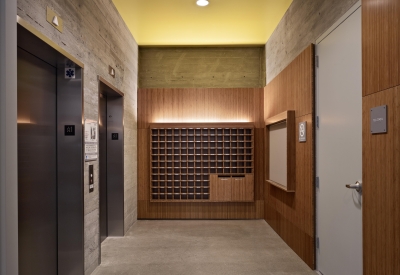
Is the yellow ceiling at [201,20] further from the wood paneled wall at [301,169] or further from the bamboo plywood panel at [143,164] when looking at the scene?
the bamboo plywood panel at [143,164]

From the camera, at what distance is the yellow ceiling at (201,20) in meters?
4.11

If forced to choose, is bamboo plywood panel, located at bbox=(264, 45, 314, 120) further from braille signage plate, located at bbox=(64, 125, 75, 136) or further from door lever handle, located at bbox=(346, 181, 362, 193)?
braille signage plate, located at bbox=(64, 125, 75, 136)

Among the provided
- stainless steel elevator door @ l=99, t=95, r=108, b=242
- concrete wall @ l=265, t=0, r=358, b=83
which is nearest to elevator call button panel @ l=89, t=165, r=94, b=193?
stainless steel elevator door @ l=99, t=95, r=108, b=242

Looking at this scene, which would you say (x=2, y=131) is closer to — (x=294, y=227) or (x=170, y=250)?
(x=170, y=250)

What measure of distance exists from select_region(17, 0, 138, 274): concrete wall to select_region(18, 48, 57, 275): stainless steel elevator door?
31 cm

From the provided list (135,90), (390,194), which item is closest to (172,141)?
(135,90)

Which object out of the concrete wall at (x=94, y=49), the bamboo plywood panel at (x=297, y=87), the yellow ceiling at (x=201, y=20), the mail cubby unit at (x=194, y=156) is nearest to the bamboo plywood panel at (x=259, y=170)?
the mail cubby unit at (x=194, y=156)

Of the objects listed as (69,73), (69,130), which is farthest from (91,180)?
(69,73)

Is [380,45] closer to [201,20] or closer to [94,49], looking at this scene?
[94,49]

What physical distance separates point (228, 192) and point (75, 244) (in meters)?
3.18

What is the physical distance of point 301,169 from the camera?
3523 millimetres

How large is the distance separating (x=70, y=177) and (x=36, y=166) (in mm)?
411

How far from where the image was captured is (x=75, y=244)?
287 cm

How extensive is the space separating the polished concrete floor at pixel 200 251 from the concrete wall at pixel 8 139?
2.25m
